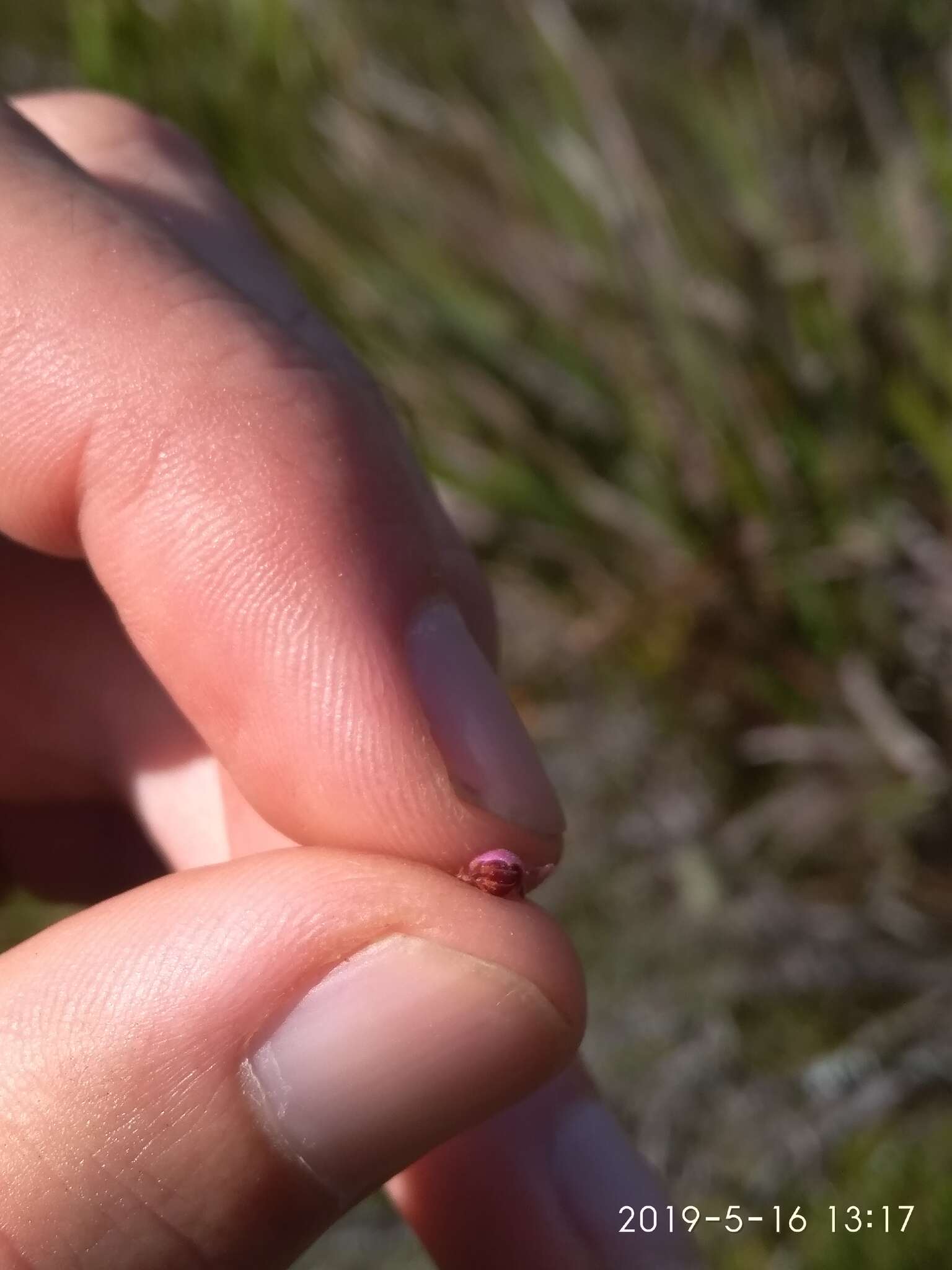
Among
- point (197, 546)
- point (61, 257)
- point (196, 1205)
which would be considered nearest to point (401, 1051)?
point (196, 1205)

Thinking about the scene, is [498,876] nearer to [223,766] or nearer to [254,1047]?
[254,1047]

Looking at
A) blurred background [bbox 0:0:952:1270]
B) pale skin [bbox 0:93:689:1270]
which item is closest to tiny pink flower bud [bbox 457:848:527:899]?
pale skin [bbox 0:93:689:1270]

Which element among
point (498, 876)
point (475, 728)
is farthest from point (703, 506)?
point (498, 876)

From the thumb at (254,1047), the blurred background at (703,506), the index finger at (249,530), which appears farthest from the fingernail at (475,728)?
the blurred background at (703,506)

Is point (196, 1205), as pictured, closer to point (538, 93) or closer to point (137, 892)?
point (137, 892)

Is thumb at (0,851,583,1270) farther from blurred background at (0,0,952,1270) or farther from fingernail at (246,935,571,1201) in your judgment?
blurred background at (0,0,952,1270)

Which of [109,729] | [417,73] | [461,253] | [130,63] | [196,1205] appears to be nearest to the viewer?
[196,1205]
